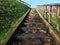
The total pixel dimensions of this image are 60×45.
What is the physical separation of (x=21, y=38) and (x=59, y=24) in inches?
58.9

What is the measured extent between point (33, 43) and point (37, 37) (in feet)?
2.43

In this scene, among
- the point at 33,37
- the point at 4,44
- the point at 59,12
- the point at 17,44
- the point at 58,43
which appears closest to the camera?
the point at 4,44

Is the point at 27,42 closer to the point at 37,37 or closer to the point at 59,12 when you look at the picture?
the point at 37,37

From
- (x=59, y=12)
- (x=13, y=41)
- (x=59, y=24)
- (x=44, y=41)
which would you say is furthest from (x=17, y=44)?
(x=59, y=12)

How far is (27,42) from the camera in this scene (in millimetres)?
6836

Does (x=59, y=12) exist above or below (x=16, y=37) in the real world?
above

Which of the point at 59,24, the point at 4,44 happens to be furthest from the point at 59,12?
the point at 4,44

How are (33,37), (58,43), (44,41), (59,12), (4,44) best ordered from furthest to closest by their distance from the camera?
(59,12) < (33,37) < (44,41) < (58,43) < (4,44)

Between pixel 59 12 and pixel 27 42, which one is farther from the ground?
pixel 59 12

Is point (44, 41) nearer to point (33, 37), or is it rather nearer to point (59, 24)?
point (33, 37)

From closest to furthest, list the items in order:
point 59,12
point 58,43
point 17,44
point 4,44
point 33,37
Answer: point 4,44
point 58,43
point 17,44
point 33,37
point 59,12

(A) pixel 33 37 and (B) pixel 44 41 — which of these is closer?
(B) pixel 44 41

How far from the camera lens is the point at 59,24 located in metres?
7.94

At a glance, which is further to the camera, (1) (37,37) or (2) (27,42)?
(1) (37,37)
